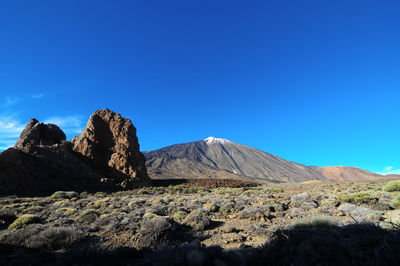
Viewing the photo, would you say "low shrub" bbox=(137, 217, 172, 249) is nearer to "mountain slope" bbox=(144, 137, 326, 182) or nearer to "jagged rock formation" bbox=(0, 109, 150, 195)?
"jagged rock formation" bbox=(0, 109, 150, 195)

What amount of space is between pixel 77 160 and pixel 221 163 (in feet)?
370

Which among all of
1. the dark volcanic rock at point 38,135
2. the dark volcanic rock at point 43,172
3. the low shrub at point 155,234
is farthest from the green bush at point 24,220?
the dark volcanic rock at point 38,135

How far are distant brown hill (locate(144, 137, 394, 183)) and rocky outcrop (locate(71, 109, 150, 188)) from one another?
58.2 m

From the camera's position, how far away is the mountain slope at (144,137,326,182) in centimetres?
9426

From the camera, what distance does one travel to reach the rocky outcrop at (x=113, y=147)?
28.8 metres

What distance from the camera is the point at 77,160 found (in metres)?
27.4

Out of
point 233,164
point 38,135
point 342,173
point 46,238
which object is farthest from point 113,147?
point 342,173

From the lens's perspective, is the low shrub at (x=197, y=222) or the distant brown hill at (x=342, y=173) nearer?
the low shrub at (x=197, y=222)

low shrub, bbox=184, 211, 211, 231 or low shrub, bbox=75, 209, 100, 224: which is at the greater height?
low shrub, bbox=184, 211, 211, 231

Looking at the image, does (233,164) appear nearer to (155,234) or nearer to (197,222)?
(197,222)

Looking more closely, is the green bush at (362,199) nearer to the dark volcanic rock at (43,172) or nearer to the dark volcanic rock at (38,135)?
the dark volcanic rock at (43,172)

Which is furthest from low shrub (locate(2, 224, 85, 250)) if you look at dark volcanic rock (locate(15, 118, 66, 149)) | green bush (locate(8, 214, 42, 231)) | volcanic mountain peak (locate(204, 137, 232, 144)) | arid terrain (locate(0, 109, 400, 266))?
volcanic mountain peak (locate(204, 137, 232, 144))

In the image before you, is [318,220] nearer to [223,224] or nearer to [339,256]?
[339,256]

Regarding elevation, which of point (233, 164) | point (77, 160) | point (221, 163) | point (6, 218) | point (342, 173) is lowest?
point (6, 218)
